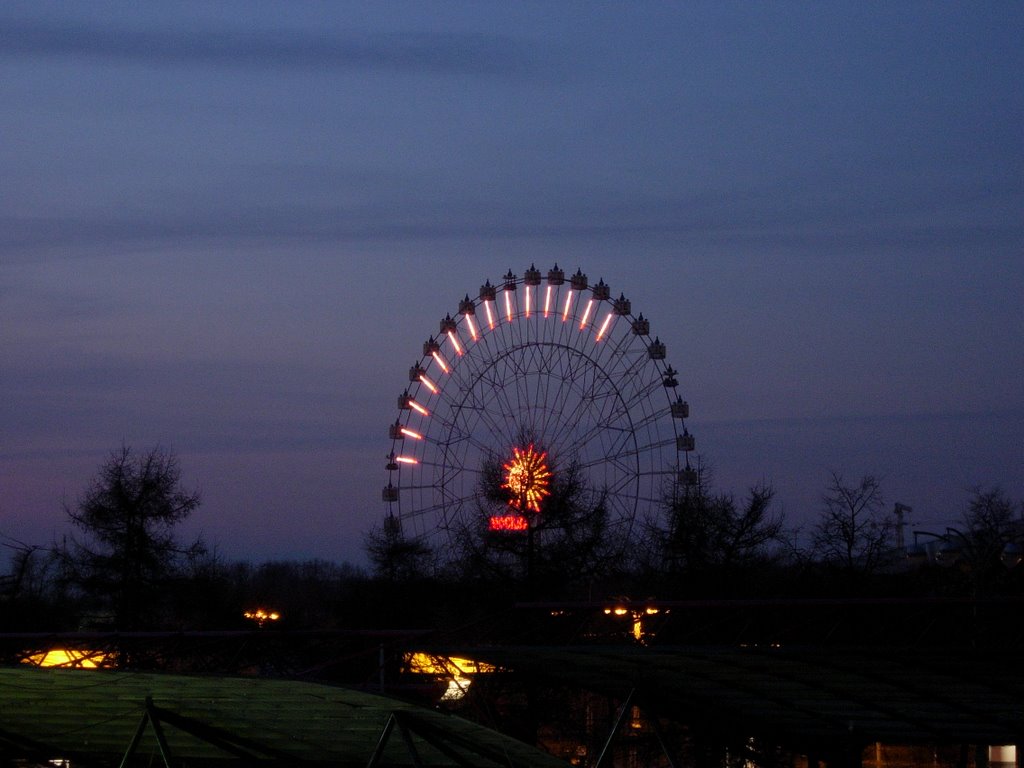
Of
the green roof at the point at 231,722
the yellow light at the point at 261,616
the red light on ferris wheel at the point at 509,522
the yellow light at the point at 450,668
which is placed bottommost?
the green roof at the point at 231,722

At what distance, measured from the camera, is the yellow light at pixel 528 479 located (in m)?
51.3

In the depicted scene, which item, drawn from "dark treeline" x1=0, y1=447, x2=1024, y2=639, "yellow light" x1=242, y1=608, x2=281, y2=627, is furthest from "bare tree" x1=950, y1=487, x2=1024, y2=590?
"yellow light" x1=242, y1=608, x2=281, y2=627

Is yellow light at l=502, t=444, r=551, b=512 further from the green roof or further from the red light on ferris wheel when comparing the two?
the green roof

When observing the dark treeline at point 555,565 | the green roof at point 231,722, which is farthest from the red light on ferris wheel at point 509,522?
the green roof at point 231,722

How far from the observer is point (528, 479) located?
51.7 metres

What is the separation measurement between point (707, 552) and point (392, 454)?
51.6 ft

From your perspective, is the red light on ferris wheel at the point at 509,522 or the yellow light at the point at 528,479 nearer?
the red light on ferris wheel at the point at 509,522

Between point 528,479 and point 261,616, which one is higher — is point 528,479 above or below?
above

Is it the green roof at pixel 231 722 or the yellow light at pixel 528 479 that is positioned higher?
the yellow light at pixel 528 479

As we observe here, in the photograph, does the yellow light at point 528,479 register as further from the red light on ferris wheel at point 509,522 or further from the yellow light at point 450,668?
the yellow light at point 450,668

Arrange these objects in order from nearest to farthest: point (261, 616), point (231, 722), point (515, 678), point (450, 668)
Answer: point (231, 722) < point (515, 678) < point (450, 668) < point (261, 616)

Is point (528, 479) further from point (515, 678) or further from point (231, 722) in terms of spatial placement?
point (231, 722)

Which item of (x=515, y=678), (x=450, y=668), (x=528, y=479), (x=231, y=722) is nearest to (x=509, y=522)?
(x=528, y=479)

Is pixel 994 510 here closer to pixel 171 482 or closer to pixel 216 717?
pixel 171 482
